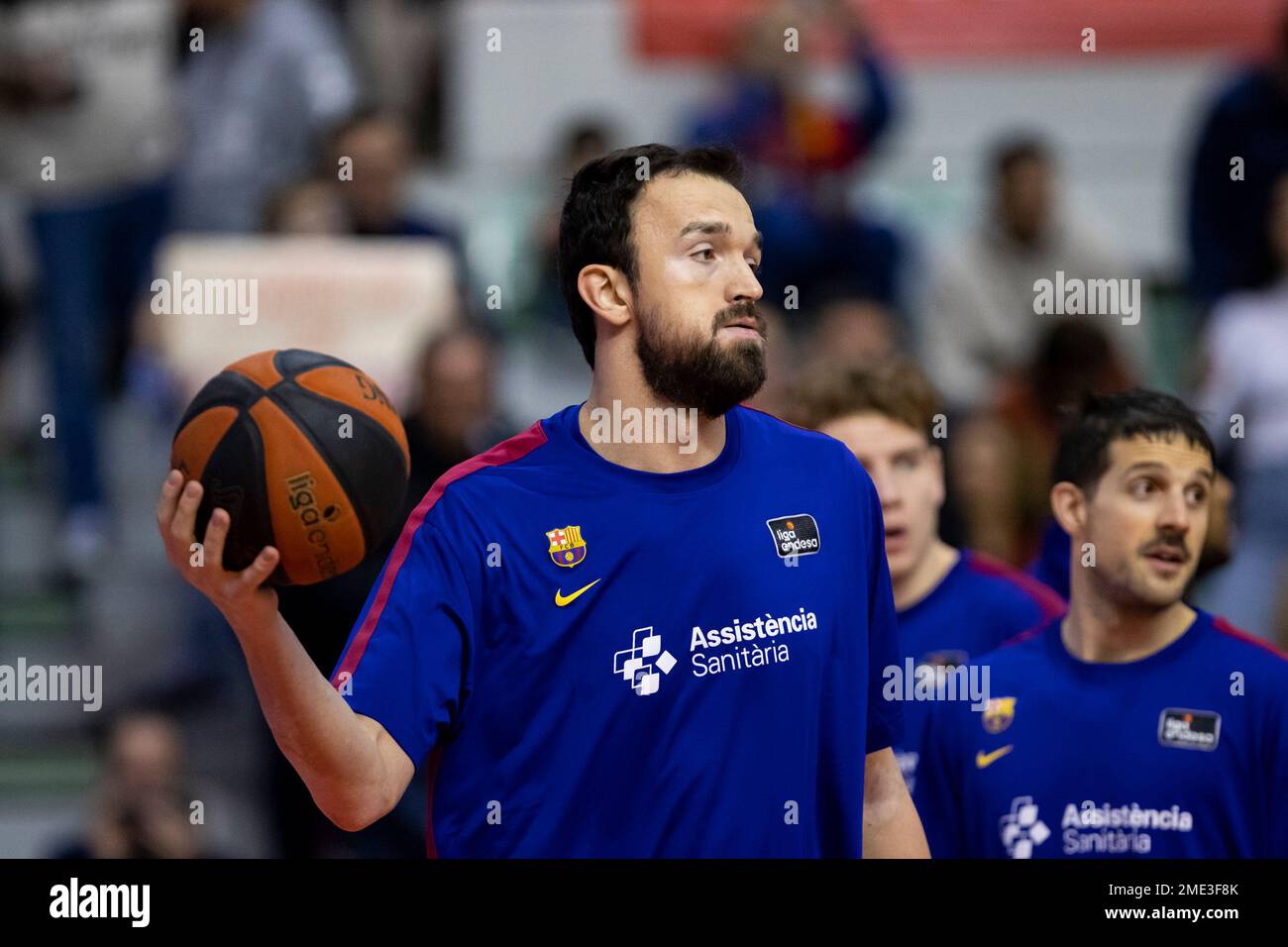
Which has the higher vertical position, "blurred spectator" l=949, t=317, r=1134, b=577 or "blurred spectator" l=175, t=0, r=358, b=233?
"blurred spectator" l=175, t=0, r=358, b=233

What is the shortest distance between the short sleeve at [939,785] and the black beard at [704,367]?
1.42 metres

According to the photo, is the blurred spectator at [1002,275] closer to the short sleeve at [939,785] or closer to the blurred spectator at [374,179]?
the blurred spectator at [374,179]

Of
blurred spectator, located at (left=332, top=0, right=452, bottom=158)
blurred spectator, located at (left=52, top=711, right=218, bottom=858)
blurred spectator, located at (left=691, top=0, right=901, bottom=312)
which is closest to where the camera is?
blurred spectator, located at (left=52, top=711, right=218, bottom=858)

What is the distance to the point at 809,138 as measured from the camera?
1045 cm

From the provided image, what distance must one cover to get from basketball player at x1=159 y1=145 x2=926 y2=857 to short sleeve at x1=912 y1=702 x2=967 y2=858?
96 cm

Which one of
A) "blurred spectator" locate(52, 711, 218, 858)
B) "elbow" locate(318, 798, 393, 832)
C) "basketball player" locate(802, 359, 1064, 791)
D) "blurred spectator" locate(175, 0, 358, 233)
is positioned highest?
"blurred spectator" locate(175, 0, 358, 233)

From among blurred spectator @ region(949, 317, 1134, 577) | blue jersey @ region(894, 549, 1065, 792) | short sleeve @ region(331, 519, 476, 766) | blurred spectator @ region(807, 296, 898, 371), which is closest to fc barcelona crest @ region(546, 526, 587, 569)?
short sleeve @ region(331, 519, 476, 766)

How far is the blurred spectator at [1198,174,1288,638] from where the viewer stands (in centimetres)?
887

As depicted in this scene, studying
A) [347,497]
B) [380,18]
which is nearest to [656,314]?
[347,497]

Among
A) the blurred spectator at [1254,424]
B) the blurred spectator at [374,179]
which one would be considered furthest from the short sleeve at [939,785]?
the blurred spectator at [374,179]

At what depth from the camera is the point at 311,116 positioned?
1027 cm

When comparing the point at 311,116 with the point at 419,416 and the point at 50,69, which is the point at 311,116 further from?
the point at 419,416

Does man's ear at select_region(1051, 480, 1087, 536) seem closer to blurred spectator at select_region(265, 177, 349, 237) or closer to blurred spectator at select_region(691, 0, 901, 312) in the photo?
blurred spectator at select_region(691, 0, 901, 312)
